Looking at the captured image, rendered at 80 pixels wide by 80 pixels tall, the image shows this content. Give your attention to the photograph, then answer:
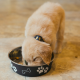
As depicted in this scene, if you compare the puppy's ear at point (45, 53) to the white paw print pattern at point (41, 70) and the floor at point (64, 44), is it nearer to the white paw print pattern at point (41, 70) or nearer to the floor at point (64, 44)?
the white paw print pattern at point (41, 70)

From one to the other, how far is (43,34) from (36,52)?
16.5 inches

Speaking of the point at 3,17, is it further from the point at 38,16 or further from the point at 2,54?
the point at 38,16

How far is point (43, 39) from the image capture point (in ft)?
7.32

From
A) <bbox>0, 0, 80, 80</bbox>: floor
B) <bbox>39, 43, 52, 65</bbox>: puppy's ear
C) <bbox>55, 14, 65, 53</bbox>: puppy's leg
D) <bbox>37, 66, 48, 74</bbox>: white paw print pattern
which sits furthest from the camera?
<bbox>55, 14, 65, 53</bbox>: puppy's leg

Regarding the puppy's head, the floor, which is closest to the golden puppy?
the puppy's head

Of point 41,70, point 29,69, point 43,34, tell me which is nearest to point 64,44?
point 43,34

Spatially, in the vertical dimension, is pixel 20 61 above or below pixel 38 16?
below

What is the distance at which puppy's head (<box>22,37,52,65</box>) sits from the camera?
191cm

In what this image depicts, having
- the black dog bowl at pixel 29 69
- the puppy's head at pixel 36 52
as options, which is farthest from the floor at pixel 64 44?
the puppy's head at pixel 36 52

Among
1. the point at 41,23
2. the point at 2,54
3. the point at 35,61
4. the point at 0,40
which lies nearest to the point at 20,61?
the point at 2,54

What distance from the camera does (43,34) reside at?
2225 millimetres

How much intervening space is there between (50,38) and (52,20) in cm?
40

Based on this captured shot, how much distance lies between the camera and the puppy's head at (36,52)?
1912 millimetres

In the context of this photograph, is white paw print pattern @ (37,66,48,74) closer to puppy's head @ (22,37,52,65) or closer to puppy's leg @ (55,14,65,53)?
puppy's head @ (22,37,52,65)
